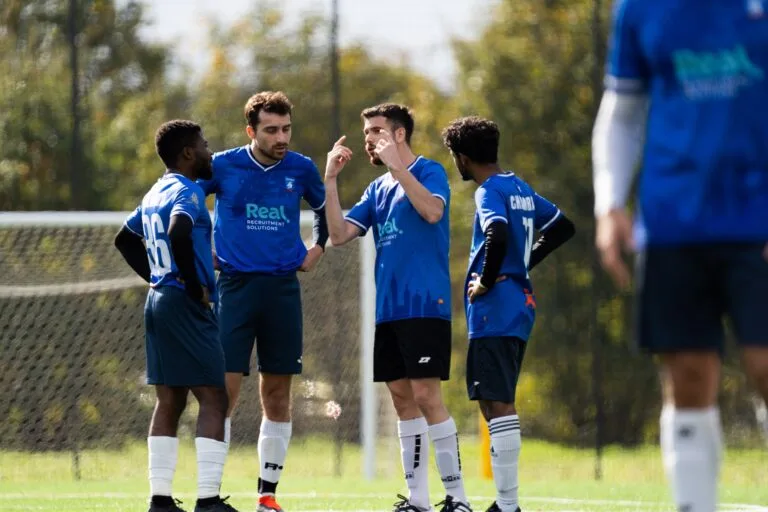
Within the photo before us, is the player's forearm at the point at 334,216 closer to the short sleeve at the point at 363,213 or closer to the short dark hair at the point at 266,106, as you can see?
the short sleeve at the point at 363,213

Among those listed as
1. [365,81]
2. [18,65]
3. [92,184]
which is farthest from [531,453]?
[365,81]

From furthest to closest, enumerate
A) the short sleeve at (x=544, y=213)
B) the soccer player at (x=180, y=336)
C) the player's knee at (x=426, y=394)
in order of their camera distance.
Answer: the short sleeve at (x=544, y=213)
the player's knee at (x=426, y=394)
the soccer player at (x=180, y=336)

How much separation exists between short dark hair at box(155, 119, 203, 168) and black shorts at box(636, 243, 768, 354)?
10.7 feet

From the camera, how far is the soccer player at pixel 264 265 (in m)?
6.75

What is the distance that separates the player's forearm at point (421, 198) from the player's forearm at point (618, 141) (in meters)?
2.58

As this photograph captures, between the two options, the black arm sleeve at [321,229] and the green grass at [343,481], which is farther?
the green grass at [343,481]

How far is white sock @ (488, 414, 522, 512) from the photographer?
244 inches

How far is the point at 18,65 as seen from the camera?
13789 mm

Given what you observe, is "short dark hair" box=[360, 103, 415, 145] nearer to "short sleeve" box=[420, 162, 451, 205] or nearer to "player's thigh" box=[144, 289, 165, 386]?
"short sleeve" box=[420, 162, 451, 205]

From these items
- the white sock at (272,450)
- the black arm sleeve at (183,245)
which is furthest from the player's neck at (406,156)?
the white sock at (272,450)

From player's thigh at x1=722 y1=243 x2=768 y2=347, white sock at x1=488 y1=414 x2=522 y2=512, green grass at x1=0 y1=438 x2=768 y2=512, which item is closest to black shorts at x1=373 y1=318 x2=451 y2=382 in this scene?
white sock at x1=488 y1=414 x2=522 y2=512

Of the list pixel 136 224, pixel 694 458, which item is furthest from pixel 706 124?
pixel 136 224

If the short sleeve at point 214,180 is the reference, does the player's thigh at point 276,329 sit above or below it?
below

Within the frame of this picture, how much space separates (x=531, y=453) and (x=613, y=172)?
1015cm
